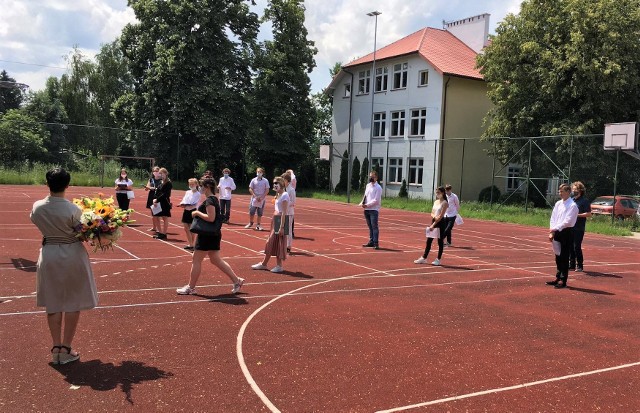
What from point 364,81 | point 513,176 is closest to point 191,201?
point 513,176

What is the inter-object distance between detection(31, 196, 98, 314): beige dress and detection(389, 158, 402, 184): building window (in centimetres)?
3525

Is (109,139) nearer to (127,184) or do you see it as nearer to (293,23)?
(293,23)

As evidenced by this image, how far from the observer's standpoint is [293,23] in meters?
44.4

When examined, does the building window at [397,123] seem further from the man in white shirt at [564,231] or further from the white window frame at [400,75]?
the man in white shirt at [564,231]

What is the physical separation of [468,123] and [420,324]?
3397 cm

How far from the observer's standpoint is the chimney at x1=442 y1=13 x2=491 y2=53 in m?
43.1

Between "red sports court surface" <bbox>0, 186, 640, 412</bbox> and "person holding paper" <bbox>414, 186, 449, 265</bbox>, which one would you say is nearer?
"red sports court surface" <bbox>0, 186, 640, 412</bbox>

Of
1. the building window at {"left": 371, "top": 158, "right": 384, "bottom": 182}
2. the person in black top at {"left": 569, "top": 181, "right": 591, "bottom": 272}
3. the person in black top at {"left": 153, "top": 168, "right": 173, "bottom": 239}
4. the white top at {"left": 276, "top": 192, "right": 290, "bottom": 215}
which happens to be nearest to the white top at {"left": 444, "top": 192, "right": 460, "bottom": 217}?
the person in black top at {"left": 569, "top": 181, "right": 591, "bottom": 272}

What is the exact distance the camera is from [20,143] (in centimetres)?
3525

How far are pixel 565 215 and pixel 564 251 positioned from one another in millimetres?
651

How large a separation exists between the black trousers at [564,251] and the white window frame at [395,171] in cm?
2958

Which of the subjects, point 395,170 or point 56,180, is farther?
point 395,170

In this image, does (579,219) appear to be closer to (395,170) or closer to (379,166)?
(395,170)

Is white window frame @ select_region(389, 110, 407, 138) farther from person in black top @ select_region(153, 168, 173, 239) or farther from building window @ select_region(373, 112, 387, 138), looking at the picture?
person in black top @ select_region(153, 168, 173, 239)
